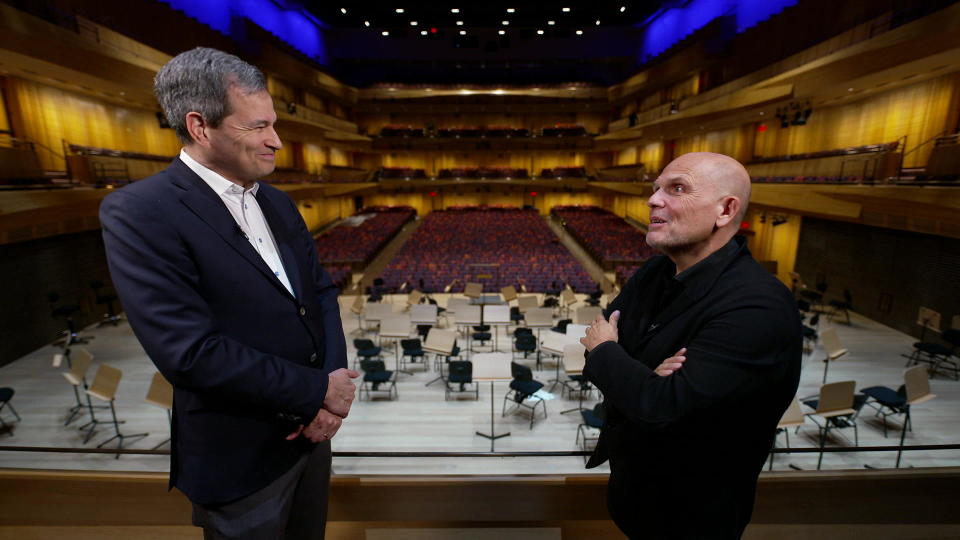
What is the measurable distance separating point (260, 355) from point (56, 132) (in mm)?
15036

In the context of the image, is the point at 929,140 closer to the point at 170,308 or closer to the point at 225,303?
the point at 225,303

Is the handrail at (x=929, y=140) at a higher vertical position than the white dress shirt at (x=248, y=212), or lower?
higher

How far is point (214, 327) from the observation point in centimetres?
103

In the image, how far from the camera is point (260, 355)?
1.05 metres

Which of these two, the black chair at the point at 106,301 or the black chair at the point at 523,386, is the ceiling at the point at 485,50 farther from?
the black chair at the point at 523,386

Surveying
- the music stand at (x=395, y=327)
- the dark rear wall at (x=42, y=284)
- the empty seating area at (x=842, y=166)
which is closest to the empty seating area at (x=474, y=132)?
the empty seating area at (x=842, y=166)

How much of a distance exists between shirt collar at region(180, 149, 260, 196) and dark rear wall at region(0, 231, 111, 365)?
10.6 metres

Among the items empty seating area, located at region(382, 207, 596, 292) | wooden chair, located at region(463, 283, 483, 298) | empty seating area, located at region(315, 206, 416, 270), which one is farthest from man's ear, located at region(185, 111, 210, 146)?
empty seating area, located at region(315, 206, 416, 270)

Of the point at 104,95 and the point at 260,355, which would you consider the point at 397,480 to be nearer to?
the point at 260,355

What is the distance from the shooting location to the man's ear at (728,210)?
3.82 feet

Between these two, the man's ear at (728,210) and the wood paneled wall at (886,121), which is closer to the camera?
the man's ear at (728,210)

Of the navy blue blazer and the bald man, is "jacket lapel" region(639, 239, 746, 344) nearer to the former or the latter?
the bald man

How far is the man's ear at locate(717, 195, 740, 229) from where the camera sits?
1165 mm

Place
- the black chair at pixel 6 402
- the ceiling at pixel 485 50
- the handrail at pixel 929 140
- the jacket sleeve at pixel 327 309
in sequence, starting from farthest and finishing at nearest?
1. the ceiling at pixel 485 50
2. the handrail at pixel 929 140
3. the black chair at pixel 6 402
4. the jacket sleeve at pixel 327 309
